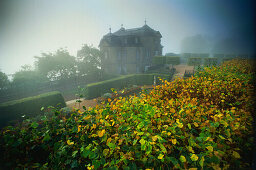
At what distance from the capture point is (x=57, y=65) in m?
24.5

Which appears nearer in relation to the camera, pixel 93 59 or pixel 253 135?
pixel 253 135

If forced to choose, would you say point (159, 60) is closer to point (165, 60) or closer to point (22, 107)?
point (165, 60)

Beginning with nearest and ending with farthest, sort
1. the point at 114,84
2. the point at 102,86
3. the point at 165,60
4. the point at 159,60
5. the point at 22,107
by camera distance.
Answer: the point at 22,107
the point at 102,86
the point at 114,84
the point at 159,60
the point at 165,60

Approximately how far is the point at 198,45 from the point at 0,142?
108 m

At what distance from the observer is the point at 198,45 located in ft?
288

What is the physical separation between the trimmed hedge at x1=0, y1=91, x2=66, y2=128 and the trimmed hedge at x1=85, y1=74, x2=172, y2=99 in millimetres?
3865

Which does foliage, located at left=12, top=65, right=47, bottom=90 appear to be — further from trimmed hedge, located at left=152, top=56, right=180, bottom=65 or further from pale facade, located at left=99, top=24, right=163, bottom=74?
trimmed hedge, located at left=152, top=56, right=180, bottom=65

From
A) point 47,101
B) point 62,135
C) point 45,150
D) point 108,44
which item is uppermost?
point 108,44

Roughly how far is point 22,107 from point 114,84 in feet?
35.2

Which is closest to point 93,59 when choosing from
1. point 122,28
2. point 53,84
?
point 53,84

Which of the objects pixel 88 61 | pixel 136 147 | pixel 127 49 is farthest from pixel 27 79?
pixel 136 147

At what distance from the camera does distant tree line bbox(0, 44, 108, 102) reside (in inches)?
875

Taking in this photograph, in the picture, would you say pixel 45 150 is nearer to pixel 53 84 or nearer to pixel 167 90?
pixel 167 90

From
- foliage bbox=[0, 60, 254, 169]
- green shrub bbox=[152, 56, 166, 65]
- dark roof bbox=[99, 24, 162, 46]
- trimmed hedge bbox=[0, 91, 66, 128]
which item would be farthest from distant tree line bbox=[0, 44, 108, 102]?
foliage bbox=[0, 60, 254, 169]
